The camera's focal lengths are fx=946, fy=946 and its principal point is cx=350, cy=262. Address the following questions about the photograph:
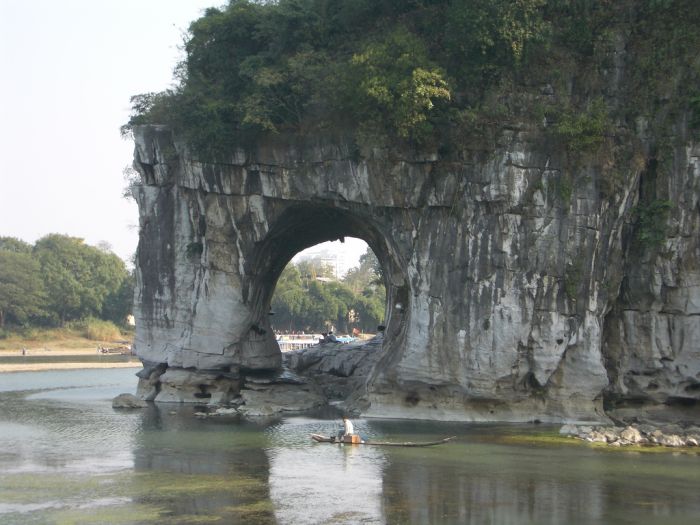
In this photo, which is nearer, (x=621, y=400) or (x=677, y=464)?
(x=677, y=464)

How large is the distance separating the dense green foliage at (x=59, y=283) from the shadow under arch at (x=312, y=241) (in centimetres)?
3445

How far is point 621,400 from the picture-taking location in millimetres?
25078

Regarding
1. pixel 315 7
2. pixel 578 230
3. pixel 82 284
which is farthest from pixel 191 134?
pixel 82 284

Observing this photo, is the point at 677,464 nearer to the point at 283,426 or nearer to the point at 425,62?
the point at 283,426

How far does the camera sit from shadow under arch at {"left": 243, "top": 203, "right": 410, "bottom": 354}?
27344mm

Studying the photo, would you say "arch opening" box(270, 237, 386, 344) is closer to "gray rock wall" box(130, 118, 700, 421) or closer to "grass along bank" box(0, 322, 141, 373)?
"grass along bank" box(0, 322, 141, 373)

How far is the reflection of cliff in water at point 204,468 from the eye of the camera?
15.3m

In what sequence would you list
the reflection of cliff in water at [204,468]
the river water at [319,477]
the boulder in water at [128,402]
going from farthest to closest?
the boulder in water at [128,402] → the reflection of cliff in water at [204,468] → the river water at [319,477]

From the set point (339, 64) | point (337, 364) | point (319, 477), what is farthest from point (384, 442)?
point (337, 364)

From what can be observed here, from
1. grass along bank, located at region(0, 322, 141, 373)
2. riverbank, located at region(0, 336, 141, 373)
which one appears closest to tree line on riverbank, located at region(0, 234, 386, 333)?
grass along bank, located at region(0, 322, 141, 373)

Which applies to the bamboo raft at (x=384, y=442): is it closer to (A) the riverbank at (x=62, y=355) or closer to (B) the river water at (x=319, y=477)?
(B) the river water at (x=319, y=477)

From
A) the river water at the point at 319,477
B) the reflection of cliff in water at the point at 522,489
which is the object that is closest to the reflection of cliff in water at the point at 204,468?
the river water at the point at 319,477

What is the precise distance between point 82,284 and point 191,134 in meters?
43.0

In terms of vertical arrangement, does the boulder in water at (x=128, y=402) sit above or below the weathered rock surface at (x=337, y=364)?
below
